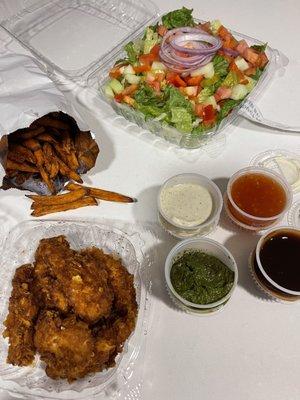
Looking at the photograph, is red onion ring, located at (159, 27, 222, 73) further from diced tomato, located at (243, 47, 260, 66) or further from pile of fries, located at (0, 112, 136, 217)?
pile of fries, located at (0, 112, 136, 217)

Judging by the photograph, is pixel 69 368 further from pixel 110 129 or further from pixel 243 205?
pixel 110 129

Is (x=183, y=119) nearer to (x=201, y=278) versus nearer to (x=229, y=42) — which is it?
(x=229, y=42)

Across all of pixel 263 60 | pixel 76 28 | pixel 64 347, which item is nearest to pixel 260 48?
pixel 263 60

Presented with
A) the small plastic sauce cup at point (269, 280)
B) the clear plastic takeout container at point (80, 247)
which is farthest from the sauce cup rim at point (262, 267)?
the clear plastic takeout container at point (80, 247)

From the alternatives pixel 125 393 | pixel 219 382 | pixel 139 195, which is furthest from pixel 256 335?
pixel 139 195

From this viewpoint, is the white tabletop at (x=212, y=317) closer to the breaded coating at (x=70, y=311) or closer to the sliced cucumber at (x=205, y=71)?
the breaded coating at (x=70, y=311)
